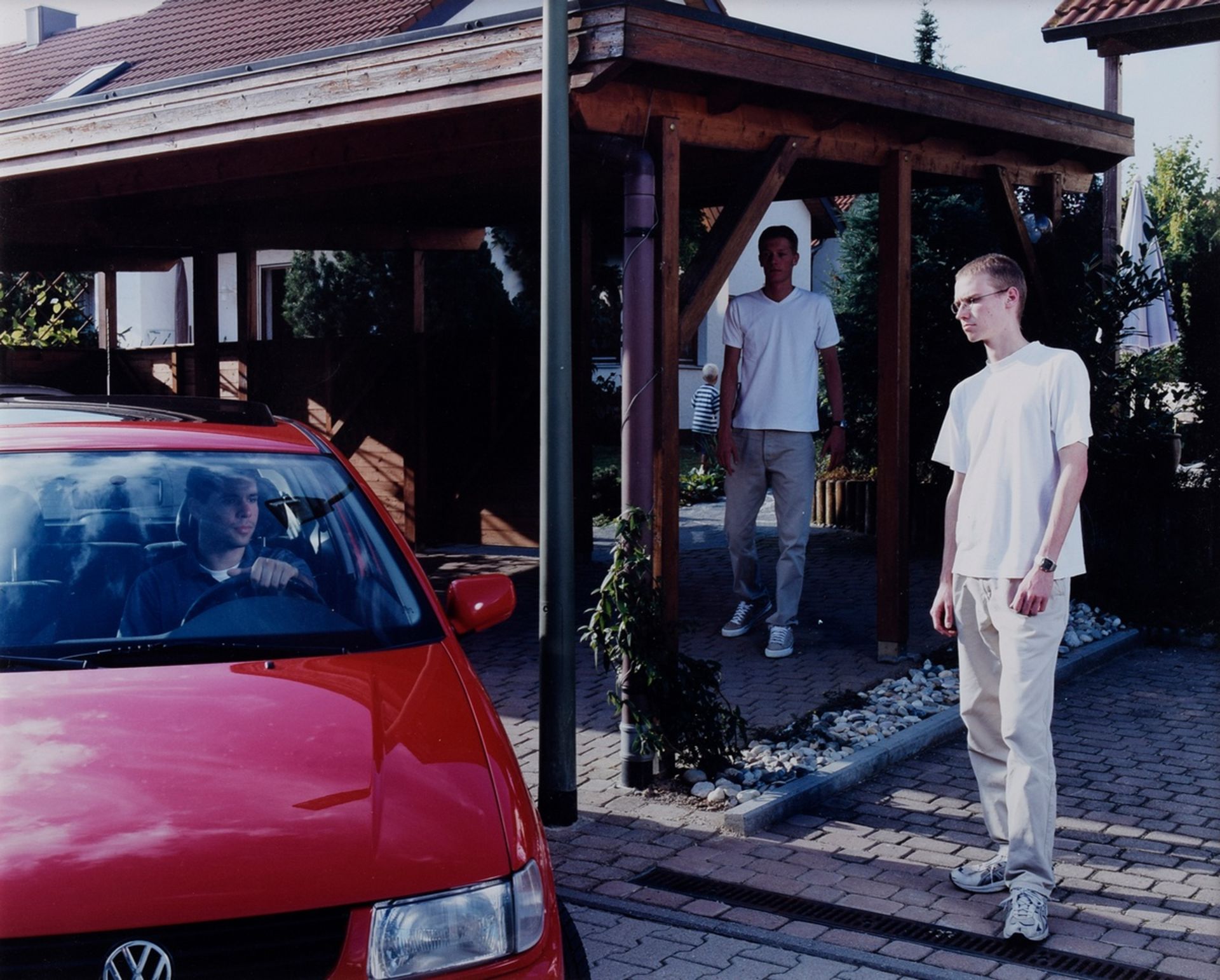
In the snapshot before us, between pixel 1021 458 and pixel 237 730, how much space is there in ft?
8.49

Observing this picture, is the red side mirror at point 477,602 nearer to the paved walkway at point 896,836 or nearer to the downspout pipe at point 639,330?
the paved walkway at point 896,836

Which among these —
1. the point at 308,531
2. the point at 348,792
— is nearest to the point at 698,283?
the point at 308,531

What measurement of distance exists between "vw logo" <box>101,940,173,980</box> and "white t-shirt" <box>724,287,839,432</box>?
578 cm

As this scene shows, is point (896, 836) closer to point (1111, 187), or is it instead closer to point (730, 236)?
point (730, 236)

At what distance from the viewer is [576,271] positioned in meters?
11.5

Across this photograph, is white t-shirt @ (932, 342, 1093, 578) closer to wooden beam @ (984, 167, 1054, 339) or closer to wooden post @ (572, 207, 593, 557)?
wooden beam @ (984, 167, 1054, 339)

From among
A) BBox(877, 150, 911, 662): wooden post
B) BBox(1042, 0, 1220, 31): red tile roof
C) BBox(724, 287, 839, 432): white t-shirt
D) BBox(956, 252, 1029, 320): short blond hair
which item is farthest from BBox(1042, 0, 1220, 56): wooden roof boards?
BBox(956, 252, 1029, 320): short blond hair

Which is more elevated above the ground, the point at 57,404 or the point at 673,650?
the point at 57,404

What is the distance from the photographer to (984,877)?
477 centimetres

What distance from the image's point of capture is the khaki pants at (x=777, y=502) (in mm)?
7766

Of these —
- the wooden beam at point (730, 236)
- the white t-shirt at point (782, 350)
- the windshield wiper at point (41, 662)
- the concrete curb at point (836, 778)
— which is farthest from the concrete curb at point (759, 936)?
the white t-shirt at point (782, 350)

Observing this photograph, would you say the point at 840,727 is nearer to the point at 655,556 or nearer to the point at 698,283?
the point at 655,556

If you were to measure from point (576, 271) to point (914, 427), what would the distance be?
121 inches

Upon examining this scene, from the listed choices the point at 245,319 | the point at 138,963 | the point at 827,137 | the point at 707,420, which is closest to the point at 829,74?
the point at 827,137
